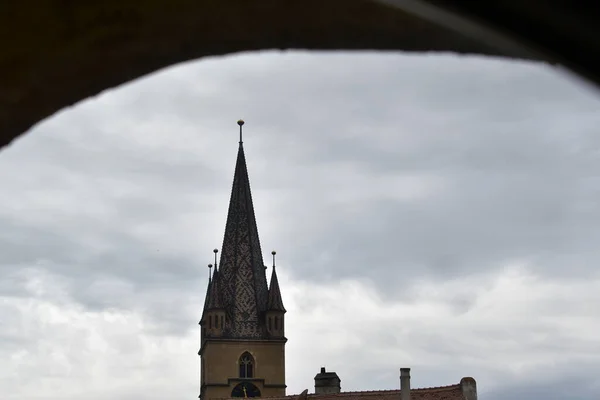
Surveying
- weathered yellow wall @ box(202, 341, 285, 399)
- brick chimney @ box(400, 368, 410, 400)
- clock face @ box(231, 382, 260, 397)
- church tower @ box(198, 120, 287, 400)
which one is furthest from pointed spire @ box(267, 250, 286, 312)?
brick chimney @ box(400, 368, 410, 400)

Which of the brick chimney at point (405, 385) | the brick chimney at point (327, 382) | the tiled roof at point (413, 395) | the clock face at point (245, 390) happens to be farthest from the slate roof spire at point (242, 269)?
the brick chimney at point (405, 385)

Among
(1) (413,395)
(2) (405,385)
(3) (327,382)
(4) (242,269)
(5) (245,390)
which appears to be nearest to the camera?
(2) (405,385)

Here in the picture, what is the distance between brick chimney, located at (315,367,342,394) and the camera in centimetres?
3643

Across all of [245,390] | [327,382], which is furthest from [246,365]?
[327,382]

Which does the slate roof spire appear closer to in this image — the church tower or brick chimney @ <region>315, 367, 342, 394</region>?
the church tower

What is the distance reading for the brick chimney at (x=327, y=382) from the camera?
36.4 meters

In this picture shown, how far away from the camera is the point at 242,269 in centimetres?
5981

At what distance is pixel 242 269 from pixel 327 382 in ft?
76.7

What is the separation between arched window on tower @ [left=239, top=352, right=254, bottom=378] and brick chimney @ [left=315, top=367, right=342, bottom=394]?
18.0 m

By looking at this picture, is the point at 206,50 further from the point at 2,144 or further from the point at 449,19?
the point at 449,19

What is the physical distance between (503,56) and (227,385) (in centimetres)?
5411

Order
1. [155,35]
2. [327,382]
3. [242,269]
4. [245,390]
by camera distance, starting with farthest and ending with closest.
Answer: [242,269] → [245,390] → [327,382] → [155,35]

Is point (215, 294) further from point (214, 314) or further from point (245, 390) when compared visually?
point (245, 390)

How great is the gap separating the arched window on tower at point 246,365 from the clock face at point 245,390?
1.96 feet
